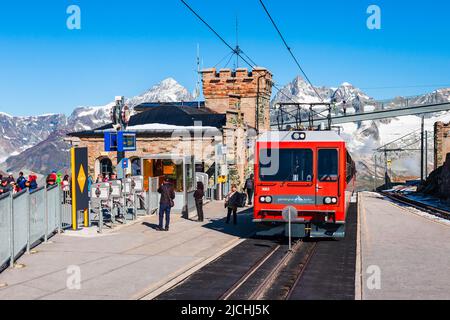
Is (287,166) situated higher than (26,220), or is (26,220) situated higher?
(287,166)

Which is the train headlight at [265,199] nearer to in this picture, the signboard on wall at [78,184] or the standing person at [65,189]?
the signboard on wall at [78,184]

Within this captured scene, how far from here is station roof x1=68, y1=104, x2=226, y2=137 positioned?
3700cm

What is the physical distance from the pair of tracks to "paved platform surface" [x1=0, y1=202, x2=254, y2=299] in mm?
1409

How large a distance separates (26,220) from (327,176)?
26.4ft

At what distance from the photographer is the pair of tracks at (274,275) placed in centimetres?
1124

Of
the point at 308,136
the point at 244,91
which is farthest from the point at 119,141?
the point at 244,91

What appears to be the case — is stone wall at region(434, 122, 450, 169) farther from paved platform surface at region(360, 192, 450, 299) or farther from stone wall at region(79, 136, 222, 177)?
paved platform surface at region(360, 192, 450, 299)

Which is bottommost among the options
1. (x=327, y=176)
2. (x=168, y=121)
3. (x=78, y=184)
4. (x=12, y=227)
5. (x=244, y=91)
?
(x=12, y=227)

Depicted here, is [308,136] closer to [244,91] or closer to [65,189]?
[65,189]

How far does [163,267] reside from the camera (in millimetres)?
13672

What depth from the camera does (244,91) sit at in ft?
165
